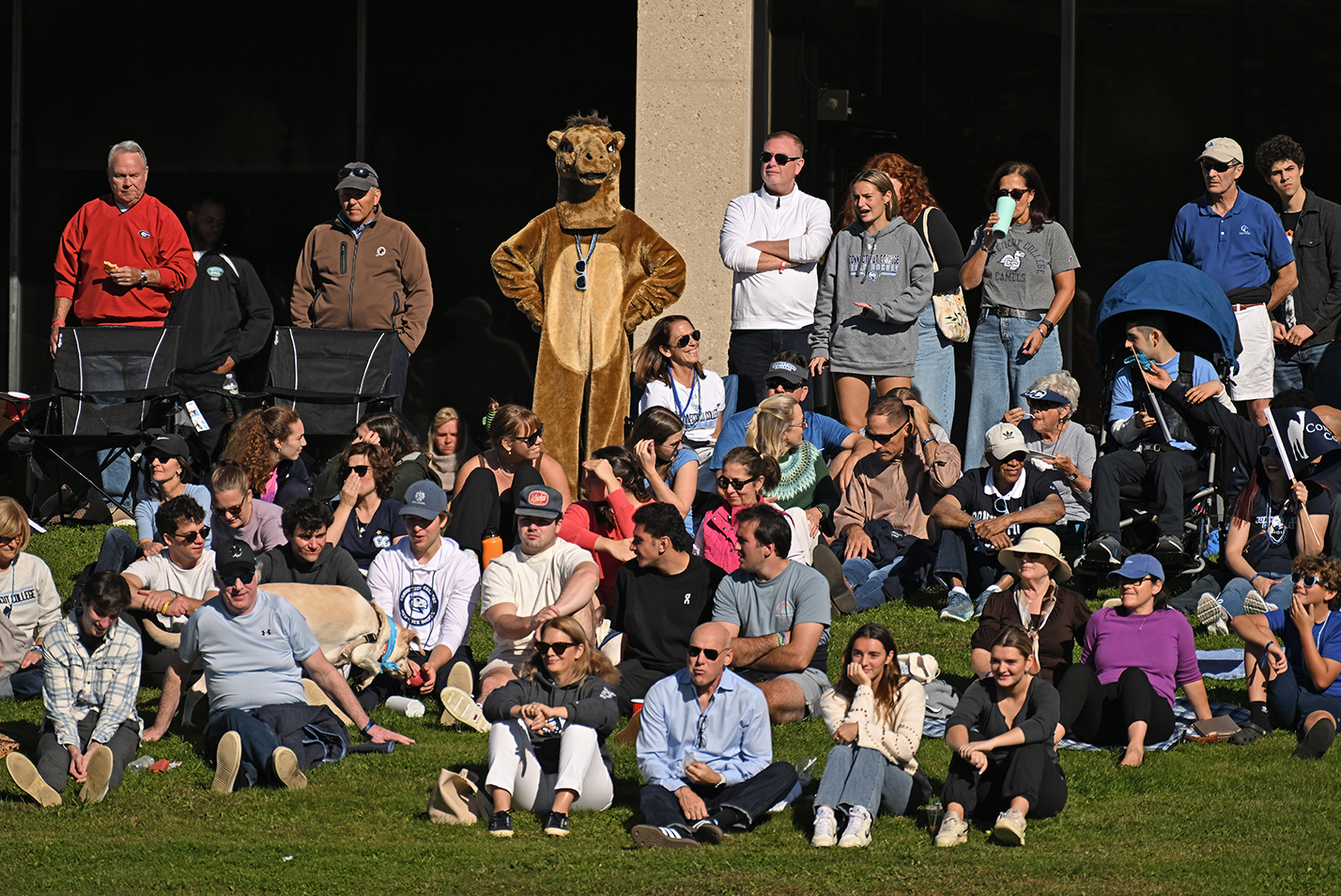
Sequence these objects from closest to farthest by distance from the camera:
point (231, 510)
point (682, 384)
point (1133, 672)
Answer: point (1133, 672) < point (231, 510) < point (682, 384)

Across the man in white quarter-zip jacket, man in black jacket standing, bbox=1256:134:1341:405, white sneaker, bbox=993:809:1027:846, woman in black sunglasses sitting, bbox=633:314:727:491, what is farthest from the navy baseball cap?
man in black jacket standing, bbox=1256:134:1341:405

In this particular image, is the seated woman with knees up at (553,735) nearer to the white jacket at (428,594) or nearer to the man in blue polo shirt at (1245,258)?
the white jacket at (428,594)

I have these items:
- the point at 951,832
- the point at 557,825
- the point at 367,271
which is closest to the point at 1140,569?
the point at 951,832

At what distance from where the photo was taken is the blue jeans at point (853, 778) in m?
7.18

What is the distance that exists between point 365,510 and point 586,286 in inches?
105

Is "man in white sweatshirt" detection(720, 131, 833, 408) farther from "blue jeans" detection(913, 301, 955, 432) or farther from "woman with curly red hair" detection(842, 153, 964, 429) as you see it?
"blue jeans" detection(913, 301, 955, 432)

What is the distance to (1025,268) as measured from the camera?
11.9 metres

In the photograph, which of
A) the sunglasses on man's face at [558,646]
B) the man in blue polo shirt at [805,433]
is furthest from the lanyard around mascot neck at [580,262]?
the sunglasses on man's face at [558,646]

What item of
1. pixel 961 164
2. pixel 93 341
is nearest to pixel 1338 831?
pixel 961 164

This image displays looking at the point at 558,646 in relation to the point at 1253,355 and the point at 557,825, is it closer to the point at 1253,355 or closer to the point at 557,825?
the point at 557,825

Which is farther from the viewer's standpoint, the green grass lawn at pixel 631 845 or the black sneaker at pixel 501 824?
the black sneaker at pixel 501 824

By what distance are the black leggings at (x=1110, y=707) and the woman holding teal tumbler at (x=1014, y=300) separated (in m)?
3.70

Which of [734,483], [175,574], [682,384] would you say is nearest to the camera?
[175,574]

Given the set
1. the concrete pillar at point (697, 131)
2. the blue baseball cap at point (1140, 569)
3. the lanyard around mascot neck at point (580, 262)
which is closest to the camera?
the blue baseball cap at point (1140, 569)
